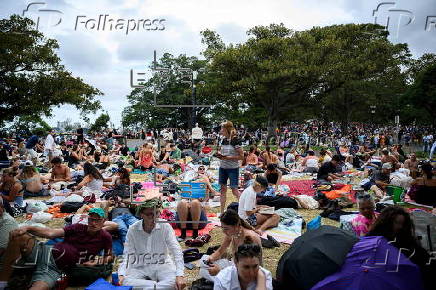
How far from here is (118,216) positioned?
18.5 feet

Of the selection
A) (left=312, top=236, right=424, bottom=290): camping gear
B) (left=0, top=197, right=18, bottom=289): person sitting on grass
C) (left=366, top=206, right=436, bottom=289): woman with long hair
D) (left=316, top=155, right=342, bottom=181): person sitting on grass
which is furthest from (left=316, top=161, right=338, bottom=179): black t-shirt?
(left=0, top=197, right=18, bottom=289): person sitting on grass

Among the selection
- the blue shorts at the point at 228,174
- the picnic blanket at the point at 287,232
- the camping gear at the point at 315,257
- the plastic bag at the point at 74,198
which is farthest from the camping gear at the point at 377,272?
the plastic bag at the point at 74,198

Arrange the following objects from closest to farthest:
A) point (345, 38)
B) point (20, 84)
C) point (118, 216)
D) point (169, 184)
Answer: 1. point (118, 216)
2. point (169, 184)
3. point (20, 84)
4. point (345, 38)

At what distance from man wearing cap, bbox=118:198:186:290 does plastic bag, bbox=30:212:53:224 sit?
11.0ft

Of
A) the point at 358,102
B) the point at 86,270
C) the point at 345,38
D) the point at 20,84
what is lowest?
the point at 86,270

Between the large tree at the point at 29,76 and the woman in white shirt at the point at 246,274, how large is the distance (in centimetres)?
1988

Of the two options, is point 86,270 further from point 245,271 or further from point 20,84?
point 20,84

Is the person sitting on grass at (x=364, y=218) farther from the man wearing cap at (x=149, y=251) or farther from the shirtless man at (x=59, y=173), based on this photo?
the shirtless man at (x=59, y=173)

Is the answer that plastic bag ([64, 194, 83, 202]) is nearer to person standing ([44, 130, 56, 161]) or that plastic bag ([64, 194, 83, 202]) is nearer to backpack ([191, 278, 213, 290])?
backpack ([191, 278, 213, 290])

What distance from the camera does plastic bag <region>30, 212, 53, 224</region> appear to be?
20.8ft

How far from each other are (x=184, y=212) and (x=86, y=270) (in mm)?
2114

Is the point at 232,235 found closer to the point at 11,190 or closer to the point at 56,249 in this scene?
the point at 56,249

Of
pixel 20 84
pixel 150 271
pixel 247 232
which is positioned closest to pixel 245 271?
pixel 247 232

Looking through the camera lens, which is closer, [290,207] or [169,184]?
[290,207]
